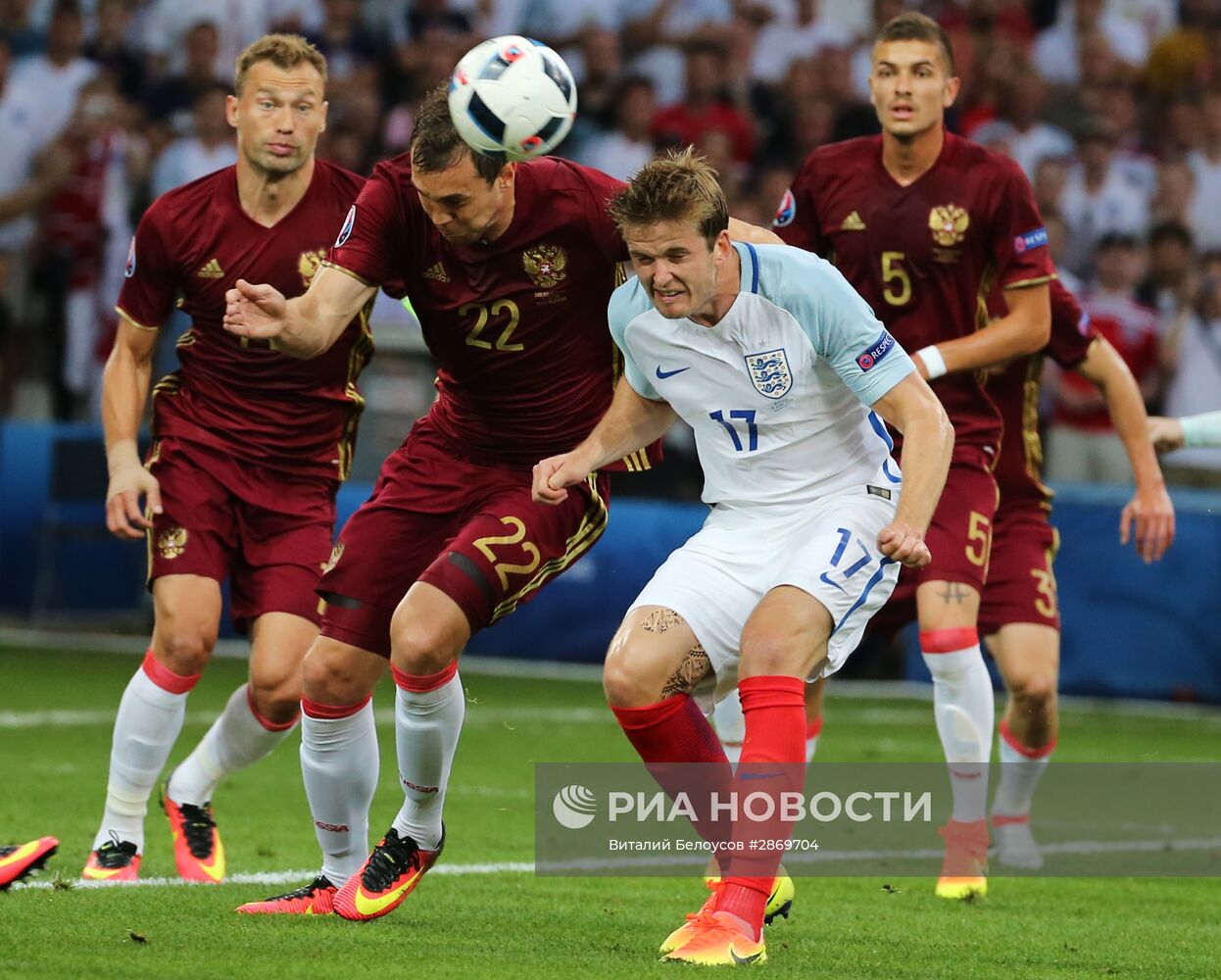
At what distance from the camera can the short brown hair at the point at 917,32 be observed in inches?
290

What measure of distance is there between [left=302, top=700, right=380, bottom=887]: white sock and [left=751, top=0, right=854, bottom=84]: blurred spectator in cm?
1095

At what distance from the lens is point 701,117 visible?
15383 mm

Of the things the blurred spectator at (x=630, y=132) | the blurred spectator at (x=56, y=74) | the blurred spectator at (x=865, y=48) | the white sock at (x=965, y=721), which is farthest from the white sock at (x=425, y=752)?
the blurred spectator at (x=865, y=48)

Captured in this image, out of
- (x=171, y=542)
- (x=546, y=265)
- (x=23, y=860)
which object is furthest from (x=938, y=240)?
(x=23, y=860)

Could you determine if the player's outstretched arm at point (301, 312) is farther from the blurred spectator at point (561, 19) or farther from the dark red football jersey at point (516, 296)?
the blurred spectator at point (561, 19)

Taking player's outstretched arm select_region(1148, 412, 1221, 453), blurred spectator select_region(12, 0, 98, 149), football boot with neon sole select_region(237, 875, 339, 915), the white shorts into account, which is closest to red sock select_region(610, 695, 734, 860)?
the white shorts

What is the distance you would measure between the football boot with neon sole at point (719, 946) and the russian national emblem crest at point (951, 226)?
3.11 meters

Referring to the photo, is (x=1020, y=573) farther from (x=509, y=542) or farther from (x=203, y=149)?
(x=203, y=149)

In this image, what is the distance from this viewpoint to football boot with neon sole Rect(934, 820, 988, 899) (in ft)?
22.8

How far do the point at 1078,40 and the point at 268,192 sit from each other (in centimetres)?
1114

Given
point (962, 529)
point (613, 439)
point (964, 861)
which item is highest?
point (613, 439)

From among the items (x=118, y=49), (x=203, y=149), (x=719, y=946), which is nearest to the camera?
(x=719, y=946)

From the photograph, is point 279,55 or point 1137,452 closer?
point 279,55

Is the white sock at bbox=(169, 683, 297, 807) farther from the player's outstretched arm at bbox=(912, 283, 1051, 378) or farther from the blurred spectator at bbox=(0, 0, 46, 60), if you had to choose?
the blurred spectator at bbox=(0, 0, 46, 60)
